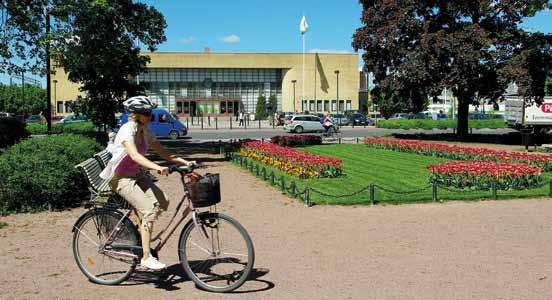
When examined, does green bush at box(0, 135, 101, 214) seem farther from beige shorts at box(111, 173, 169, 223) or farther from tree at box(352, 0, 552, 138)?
tree at box(352, 0, 552, 138)

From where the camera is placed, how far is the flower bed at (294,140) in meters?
25.5

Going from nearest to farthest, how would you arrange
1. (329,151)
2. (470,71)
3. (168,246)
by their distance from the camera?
(168,246), (329,151), (470,71)

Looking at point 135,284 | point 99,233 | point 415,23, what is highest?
point 415,23

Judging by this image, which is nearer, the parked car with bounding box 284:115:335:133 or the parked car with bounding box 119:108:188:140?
the parked car with bounding box 119:108:188:140

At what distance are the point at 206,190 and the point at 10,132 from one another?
603 inches

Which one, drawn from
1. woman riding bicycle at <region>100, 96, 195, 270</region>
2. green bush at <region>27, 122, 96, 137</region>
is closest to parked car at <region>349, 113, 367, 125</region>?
green bush at <region>27, 122, 96, 137</region>

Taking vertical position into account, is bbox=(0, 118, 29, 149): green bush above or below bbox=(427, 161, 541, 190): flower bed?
above

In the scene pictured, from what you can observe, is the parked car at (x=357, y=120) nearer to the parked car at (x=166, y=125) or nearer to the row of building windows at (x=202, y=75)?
the parked car at (x=166, y=125)

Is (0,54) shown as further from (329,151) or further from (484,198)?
(484,198)

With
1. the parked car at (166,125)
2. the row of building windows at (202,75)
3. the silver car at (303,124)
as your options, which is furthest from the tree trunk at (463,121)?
the row of building windows at (202,75)

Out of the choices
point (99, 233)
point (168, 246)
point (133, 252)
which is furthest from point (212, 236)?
point (168, 246)

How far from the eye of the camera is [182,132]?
3556 cm

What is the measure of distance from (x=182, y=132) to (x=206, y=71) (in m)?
55.9

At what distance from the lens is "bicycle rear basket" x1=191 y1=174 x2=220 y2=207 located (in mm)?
5125
